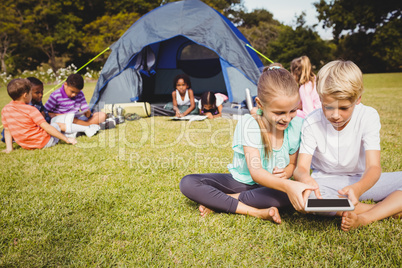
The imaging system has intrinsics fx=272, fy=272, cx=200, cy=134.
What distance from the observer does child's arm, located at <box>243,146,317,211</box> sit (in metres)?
1.34

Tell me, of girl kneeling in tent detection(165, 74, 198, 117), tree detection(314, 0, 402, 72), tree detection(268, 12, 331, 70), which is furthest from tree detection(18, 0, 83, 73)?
tree detection(314, 0, 402, 72)

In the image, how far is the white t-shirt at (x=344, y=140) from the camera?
1541 mm

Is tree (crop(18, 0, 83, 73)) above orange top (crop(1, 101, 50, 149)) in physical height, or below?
above

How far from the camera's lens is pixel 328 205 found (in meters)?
1.28

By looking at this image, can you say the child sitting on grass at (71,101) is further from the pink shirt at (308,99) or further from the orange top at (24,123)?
the pink shirt at (308,99)

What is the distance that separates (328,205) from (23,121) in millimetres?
3371

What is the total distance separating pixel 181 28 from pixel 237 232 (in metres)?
4.18

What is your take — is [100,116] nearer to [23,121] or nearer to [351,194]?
[23,121]

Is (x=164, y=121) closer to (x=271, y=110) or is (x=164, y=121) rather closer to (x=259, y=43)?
(x=271, y=110)

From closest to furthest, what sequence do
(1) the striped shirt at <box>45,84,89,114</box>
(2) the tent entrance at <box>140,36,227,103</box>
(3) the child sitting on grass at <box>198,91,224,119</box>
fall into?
(1) the striped shirt at <box>45,84,89,114</box>
(3) the child sitting on grass at <box>198,91,224,119</box>
(2) the tent entrance at <box>140,36,227,103</box>

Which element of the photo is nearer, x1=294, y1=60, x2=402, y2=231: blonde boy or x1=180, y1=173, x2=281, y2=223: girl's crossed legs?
x1=294, y1=60, x2=402, y2=231: blonde boy

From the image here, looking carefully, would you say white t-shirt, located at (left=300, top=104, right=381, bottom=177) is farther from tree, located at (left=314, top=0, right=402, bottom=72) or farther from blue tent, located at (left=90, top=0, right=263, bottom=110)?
tree, located at (left=314, top=0, right=402, bottom=72)

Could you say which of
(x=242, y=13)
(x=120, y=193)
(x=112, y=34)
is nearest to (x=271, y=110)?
(x=120, y=193)

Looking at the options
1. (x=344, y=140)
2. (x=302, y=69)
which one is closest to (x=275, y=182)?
(x=344, y=140)
